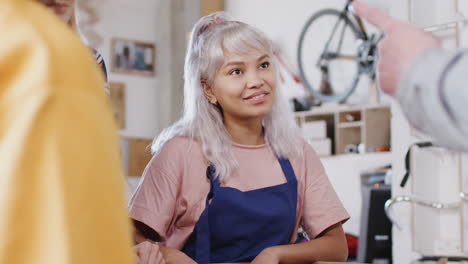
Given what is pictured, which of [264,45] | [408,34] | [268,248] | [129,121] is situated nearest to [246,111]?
[264,45]

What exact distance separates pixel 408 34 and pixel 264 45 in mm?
1126

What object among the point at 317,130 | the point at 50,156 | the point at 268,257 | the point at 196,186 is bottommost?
the point at 317,130

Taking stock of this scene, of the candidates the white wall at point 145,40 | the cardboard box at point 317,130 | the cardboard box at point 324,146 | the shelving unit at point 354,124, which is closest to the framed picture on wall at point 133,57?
the white wall at point 145,40

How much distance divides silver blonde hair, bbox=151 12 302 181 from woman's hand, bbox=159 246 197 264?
0.29 metres

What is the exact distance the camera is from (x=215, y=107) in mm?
1931

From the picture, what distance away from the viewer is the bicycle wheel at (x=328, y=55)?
6.23 meters

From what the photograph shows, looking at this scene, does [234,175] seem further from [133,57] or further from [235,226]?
[133,57]

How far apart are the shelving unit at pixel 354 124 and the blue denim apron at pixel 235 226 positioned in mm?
3855

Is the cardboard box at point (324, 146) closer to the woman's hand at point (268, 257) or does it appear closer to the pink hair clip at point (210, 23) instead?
the pink hair clip at point (210, 23)

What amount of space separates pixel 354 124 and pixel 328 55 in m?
0.88

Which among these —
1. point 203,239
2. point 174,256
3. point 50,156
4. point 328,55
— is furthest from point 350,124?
point 50,156

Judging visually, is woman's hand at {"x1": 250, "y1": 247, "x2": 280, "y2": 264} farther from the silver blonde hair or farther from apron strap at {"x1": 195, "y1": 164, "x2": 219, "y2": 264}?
the silver blonde hair

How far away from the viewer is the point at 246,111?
1840 mm

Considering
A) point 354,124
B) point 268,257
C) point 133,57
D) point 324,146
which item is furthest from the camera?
point 133,57
